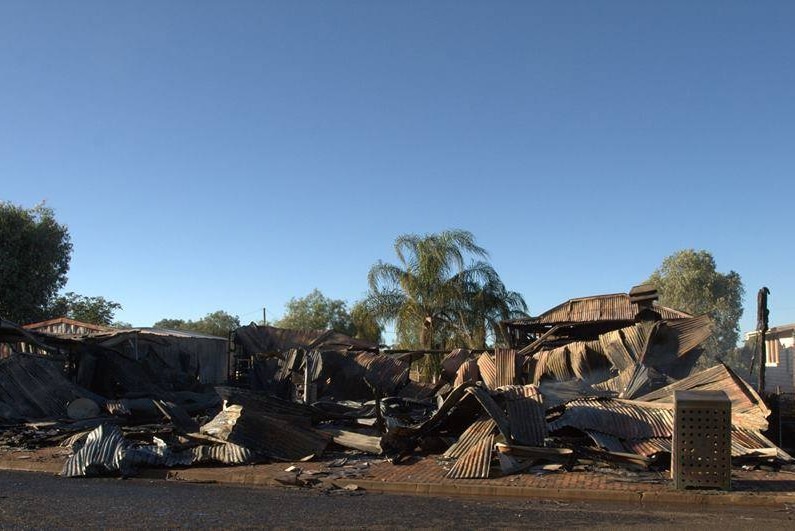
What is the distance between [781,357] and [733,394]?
111 ft

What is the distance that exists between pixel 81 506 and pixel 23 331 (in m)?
15.5

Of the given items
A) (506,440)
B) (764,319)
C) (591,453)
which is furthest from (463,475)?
(764,319)

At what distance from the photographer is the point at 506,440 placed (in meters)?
11.5

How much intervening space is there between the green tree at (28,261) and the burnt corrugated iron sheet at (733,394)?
35.4 m

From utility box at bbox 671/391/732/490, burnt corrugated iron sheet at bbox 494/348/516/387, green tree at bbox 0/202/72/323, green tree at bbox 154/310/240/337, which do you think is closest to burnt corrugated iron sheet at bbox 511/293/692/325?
burnt corrugated iron sheet at bbox 494/348/516/387

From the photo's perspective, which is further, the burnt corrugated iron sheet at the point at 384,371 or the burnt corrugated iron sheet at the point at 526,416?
the burnt corrugated iron sheet at the point at 384,371

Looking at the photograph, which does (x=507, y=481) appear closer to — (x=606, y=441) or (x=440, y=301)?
(x=606, y=441)

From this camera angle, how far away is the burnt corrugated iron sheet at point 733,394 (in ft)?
39.7

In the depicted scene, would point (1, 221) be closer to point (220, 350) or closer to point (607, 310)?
point (220, 350)

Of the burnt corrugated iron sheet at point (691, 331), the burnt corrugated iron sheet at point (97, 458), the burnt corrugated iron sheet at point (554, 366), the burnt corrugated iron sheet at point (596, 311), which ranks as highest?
the burnt corrugated iron sheet at point (596, 311)

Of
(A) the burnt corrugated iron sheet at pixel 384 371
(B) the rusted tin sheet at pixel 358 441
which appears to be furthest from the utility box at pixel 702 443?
(A) the burnt corrugated iron sheet at pixel 384 371

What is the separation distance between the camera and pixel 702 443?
31.8 feet

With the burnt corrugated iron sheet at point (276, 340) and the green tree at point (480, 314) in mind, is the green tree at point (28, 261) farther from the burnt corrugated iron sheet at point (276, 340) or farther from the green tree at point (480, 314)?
the green tree at point (480, 314)

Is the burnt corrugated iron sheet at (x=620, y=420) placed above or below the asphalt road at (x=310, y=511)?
above
